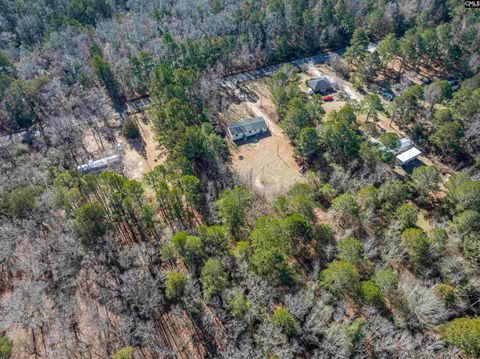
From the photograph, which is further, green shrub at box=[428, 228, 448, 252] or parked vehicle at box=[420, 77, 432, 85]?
parked vehicle at box=[420, 77, 432, 85]

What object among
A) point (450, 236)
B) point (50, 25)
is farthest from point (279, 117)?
point (50, 25)

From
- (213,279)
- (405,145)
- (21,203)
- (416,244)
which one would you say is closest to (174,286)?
(213,279)

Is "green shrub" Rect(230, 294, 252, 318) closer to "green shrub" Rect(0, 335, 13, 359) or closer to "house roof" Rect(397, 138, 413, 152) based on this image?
"green shrub" Rect(0, 335, 13, 359)

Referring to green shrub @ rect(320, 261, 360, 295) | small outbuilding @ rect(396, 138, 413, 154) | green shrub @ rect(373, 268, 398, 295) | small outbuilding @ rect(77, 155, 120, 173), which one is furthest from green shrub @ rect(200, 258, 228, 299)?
small outbuilding @ rect(396, 138, 413, 154)

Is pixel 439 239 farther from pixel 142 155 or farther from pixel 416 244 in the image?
pixel 142 155

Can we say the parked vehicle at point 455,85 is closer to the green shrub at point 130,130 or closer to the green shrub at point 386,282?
the green shrub at point 386,282

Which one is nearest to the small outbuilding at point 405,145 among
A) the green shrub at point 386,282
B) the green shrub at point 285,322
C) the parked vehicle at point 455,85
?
the parked vehicle at point 455,85

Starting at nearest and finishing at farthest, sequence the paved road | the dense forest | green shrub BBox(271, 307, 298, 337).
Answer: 1. green shrub BBox(271, 307, 298, 337)
2. the dense forest
3. the paved road
